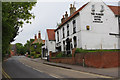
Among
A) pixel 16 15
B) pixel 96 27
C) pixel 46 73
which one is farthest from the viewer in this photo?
pixel 96 27

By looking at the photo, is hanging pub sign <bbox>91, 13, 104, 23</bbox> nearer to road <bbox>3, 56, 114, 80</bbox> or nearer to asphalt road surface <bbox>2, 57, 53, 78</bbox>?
road <bbox>3, 56, 114, 80</bbox>

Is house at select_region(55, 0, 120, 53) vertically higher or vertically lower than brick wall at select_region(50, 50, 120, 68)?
higher

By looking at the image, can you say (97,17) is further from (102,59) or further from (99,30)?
(102,59)

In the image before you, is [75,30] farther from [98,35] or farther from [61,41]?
[61,41]

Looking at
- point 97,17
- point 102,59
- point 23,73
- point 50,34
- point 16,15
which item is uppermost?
point 97,17

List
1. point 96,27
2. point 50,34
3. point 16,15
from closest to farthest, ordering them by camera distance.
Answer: point 16,15
point 96,27
point 50,34

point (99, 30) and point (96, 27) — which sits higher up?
point (96, 27)

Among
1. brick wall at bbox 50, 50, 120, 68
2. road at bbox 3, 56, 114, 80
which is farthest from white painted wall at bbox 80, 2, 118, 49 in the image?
road at bbox 3, 56, 114, 80

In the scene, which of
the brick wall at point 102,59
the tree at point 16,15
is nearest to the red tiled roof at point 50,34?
the brick wall at point 102,59

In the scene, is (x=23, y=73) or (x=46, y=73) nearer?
(x=46, y=73)

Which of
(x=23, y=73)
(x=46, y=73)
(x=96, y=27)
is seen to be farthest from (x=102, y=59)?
(x=96, y=27)

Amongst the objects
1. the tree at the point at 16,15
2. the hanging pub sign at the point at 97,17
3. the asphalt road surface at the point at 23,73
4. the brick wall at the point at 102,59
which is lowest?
the asphalt road surface at the point at 23,73

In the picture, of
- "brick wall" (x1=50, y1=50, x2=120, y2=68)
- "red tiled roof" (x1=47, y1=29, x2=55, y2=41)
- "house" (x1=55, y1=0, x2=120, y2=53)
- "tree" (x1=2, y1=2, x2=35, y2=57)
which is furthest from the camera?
"red tiled roof" (x1=47, y1=29, x2=55, y2=41)

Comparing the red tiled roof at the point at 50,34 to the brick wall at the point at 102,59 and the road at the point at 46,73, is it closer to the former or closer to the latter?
the brick wall at the point at 102,59
